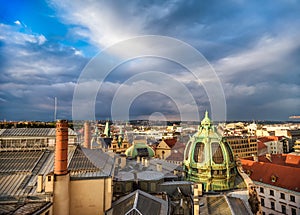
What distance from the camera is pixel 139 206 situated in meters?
19.7

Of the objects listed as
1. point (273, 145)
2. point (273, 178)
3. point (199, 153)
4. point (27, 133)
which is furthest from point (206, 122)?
point (273, 145)

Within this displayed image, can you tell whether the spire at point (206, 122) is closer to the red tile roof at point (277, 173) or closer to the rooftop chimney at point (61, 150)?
the red tile roof at point (277, 173)

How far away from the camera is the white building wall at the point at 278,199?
3203cm

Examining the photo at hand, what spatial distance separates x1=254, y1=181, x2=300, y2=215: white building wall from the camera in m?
32.0

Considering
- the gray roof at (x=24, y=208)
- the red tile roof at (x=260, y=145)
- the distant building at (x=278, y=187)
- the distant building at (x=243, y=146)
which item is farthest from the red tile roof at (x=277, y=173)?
the red tile roof at (x=260, y=145)

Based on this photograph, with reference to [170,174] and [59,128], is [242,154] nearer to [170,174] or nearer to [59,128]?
[170,174]

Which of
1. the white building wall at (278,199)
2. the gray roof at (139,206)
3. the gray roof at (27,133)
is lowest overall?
the white building wall at (278,199)

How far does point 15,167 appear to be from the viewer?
2216 centimetres

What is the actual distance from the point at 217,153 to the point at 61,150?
22.0 m

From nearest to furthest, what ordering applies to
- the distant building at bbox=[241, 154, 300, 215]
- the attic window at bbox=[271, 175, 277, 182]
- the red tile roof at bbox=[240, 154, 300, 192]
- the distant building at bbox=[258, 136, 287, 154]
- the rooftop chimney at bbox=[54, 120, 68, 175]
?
the rooftop chimney at bbox=[54, 120, 68, 175]
the distant building at bbox=[241, 154, 300, 215]
the red tile roof at bbox=[240, 154, 300, 192]
the attic window at bbox=[271, 175, 277, 182]
the distant building at bbox=[258, 136, 287, 154]

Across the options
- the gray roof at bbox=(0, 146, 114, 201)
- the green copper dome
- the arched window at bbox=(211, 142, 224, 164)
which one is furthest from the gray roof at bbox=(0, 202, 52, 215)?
the arched window at bbox=(211, 142, 224, 164)

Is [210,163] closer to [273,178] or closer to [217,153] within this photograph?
[217,153]

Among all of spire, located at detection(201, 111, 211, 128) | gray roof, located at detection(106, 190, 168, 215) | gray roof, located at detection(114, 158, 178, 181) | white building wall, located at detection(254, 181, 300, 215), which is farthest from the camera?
spire, located at detection(201, 111, 211, 128)

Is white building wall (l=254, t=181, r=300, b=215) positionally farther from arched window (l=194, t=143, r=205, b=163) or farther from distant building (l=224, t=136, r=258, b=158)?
distant building (l=224, t=136, r=258, b=158)
